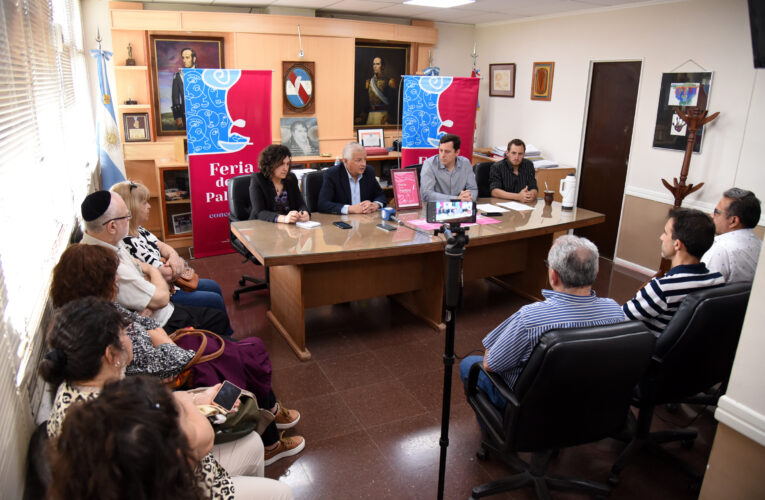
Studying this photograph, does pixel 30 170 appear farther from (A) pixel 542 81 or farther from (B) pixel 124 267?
(A) pixel 542 81

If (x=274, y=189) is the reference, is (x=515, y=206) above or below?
below

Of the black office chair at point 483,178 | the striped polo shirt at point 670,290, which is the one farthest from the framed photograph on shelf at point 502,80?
the striped polo shirt at point 670,290

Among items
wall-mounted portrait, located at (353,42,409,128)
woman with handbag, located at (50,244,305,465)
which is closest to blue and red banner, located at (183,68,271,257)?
wall-mounted portrait, located at (353,42,409,128)

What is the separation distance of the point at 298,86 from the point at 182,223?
80.9 inches

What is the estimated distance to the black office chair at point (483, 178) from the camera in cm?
480

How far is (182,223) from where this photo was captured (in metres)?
5.49

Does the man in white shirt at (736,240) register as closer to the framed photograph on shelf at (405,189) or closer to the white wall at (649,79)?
the white wall at (649,79)

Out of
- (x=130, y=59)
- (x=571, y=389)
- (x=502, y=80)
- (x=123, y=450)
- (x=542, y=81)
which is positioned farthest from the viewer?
(x=502, y=80)

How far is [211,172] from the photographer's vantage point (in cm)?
493

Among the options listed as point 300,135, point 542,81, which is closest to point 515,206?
point 542,81

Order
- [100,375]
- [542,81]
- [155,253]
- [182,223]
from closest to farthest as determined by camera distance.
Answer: [100,375] → [155,253] → [182,223] → [542,81]

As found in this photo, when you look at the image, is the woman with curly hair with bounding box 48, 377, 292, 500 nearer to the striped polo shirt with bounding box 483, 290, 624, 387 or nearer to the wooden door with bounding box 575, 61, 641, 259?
the striped polo shirt with bounding box 483, 290, 624, 387

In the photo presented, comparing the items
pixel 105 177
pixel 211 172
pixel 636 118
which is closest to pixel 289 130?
pixel 211 172

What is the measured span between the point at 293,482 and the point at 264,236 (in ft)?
5.03
